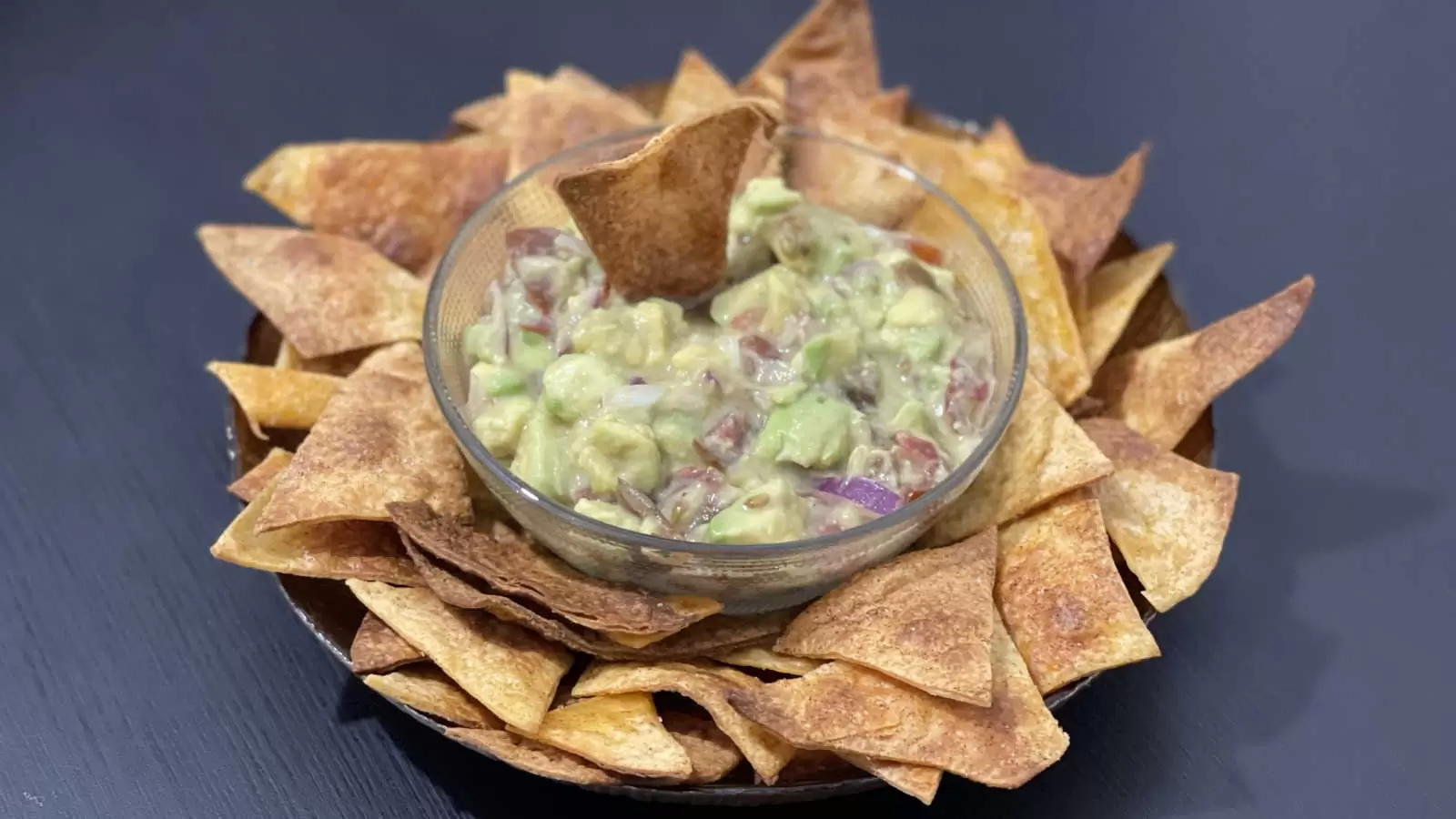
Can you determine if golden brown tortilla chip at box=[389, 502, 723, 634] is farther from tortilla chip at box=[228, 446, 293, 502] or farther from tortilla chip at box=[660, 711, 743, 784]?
tortilla chip at box=[228, 446, 293, 502]

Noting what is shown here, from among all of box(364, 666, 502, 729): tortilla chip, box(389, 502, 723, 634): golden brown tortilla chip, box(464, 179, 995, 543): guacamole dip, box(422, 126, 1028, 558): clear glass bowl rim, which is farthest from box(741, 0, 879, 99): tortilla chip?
box(364, 666, 502, 729): tortilla chip

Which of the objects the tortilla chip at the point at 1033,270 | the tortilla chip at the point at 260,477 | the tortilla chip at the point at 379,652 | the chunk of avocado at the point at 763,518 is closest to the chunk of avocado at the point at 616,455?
the chunk of avocado at the point at 763,518

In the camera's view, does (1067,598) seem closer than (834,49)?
Yes

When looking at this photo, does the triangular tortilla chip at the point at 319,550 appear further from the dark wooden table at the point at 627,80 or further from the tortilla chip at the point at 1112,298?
the tortilla chip at the point at 1112,298

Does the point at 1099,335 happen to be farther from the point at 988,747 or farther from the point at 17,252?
the point at 17,252

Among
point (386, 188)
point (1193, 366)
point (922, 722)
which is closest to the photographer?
point (922, 722)

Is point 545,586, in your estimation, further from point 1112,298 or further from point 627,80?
point 627,80

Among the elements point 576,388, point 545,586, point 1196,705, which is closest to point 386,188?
point 576,388
